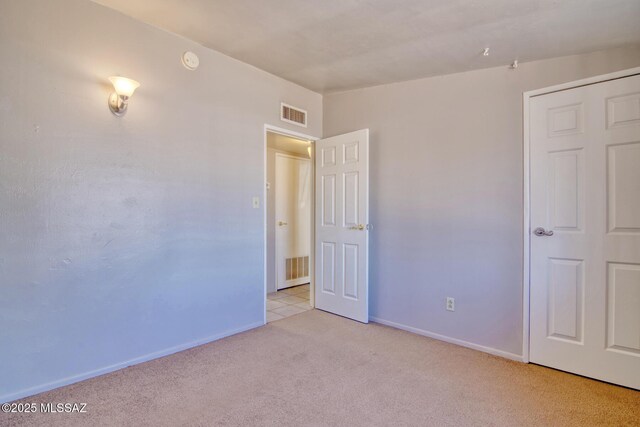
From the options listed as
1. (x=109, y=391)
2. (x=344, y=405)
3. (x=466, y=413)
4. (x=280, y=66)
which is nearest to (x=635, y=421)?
(x=466, y=413)

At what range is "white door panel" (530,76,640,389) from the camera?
2160 mm

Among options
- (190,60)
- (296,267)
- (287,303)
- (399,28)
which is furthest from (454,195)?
(296,267)

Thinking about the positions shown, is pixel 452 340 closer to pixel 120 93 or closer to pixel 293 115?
pixel 293 115

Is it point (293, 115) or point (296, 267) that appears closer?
point (293, 115)

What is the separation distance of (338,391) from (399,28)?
2442 millimetres

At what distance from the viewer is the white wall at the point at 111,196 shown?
1.98 metres

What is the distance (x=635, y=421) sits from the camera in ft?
5.90

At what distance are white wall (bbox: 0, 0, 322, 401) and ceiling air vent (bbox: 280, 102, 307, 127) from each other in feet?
1.23

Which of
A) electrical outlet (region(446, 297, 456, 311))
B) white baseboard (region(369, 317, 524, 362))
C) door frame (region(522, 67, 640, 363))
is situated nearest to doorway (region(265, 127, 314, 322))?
white baseboard (region(369, 317, 524, 362))

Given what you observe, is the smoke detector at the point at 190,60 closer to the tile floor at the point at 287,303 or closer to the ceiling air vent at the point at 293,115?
the ceiling air vent at the point at 293,115

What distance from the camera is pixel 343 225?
3557 millimetres

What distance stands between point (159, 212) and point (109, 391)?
1.22 metres

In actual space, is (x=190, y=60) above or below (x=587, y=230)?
above

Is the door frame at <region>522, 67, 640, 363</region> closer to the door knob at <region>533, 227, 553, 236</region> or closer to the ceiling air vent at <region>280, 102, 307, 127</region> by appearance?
the door knob at <region>533, 227, 553, 236</region>
